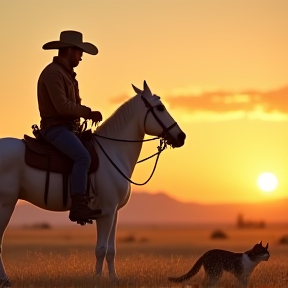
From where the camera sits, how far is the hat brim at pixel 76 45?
13.2m

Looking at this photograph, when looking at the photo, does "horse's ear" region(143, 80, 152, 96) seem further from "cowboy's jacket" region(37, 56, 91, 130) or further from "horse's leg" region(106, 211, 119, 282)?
"horse's leg" region(106, 211, 119, 282)

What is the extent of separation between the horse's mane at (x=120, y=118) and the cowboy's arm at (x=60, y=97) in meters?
0.64

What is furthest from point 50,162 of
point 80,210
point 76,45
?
point 76,45

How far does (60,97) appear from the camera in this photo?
12.9 m

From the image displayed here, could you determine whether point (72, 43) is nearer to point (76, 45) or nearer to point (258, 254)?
point (76, 45)

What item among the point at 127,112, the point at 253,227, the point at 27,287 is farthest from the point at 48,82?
the point at 253,227

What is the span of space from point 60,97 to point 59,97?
0.6 inches

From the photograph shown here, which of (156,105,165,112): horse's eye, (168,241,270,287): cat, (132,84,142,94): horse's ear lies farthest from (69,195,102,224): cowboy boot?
(132,84,142,94): horse's ear

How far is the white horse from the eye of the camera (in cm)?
1297

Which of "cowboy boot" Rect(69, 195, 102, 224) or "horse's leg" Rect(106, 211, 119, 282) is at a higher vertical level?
"cowboy boot" Rect(69, 195, 102, 224)

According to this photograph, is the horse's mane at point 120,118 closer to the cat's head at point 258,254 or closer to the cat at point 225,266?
the cat at point 225,266

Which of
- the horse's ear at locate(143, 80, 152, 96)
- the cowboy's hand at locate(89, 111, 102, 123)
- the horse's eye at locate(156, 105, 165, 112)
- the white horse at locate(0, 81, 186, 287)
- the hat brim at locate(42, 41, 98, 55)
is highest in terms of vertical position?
the hat brim at locate(42, 41, 98, 55)

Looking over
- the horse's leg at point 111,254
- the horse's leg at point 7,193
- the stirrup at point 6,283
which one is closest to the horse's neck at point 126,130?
the horse's leg at point 111,254

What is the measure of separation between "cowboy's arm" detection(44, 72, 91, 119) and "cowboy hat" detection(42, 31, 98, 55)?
1.84ft
